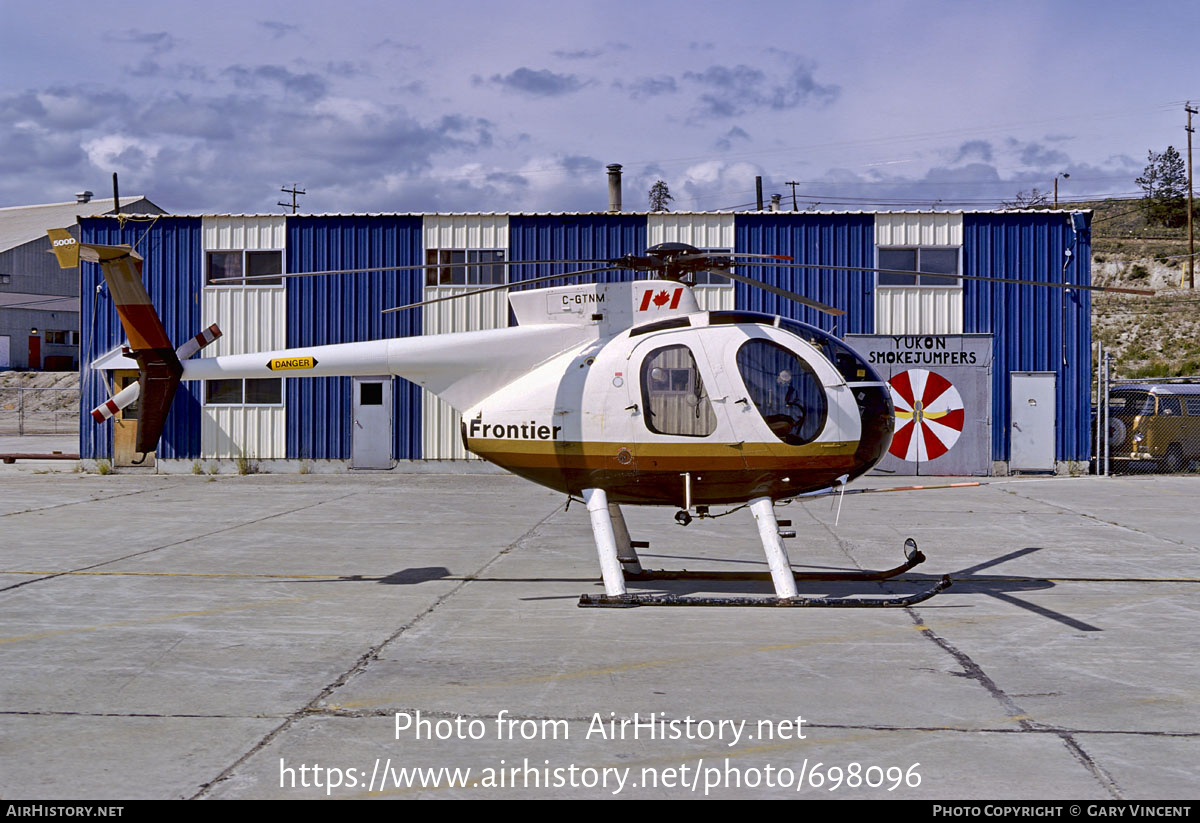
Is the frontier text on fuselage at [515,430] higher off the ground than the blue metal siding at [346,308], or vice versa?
the blue metal siding at [346,308]

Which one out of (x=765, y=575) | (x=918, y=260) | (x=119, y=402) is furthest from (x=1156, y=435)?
(x=119, y=402)

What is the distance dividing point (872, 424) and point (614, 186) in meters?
19.7

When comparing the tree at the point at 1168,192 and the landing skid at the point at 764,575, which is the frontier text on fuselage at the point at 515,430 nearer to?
the landing skid at the point at 764,575

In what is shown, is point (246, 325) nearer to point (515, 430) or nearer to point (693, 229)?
point (693, 229)

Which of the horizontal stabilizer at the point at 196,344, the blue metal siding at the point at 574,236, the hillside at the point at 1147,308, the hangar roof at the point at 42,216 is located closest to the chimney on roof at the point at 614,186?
the blue metal siding at the point at 574,236

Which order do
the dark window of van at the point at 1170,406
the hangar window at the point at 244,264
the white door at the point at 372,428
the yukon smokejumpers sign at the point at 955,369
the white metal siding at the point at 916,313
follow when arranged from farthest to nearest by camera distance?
the hangar window at the point at 244,264 → the white door at the point at 372,428 → the white metal siding at the point at 916,313 → the dark window of van at the point at 1170,406 → the yukon smokejumpers sign at the point at 955,369

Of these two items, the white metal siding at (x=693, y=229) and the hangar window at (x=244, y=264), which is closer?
the white metal siding at (x=693, y=229)

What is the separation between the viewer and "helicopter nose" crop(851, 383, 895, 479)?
1008cm

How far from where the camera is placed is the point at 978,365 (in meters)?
25.7

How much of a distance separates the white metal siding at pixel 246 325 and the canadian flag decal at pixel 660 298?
1790 centimetres

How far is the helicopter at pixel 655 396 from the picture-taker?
1003 centimetres

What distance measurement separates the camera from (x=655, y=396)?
10297mm

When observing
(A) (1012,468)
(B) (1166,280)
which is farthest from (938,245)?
(B) (1166,280)

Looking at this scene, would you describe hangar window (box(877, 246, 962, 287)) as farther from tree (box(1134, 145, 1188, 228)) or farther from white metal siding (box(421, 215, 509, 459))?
tree (box(1134, 145, 1188, 228))
